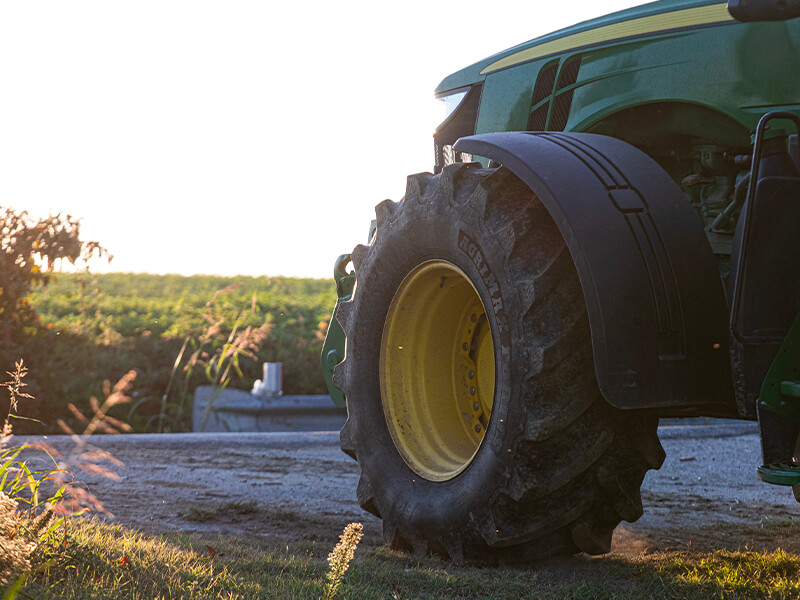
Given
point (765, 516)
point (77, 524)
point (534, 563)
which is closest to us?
point (534, 563)

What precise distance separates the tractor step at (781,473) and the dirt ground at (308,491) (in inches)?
44.6

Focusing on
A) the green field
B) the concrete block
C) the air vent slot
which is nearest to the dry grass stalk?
the air vent slot

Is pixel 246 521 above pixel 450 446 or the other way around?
the other way around

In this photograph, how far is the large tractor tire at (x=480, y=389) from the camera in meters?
2.84

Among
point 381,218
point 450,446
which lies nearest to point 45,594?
point 450,446

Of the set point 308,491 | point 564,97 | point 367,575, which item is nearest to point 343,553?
point 367,575

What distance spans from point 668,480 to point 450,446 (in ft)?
8.50

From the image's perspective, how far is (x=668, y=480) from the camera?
18.4ft

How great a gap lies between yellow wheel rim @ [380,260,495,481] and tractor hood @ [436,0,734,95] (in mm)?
1239

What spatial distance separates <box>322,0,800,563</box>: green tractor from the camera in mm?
2670

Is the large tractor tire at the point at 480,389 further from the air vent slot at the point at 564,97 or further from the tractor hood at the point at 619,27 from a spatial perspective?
the tractor hood at the point at 619,27

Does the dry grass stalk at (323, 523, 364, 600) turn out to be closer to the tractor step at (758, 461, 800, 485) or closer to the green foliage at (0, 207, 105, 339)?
the tractor step at (758, 461, 800, 485)

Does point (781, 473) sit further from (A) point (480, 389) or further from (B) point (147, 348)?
(B) point (147, 348)

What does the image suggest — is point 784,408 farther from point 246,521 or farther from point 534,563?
A: point 246,521
